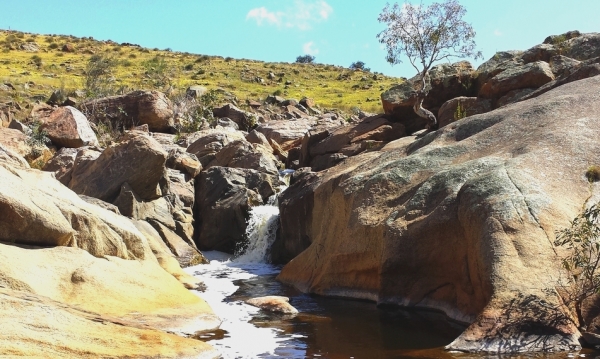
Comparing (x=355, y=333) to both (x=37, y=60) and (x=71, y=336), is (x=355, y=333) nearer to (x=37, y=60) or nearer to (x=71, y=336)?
(x=71, y=336)

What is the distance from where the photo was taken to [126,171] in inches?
939

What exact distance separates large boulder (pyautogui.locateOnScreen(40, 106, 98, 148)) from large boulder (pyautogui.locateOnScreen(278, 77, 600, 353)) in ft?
55.8

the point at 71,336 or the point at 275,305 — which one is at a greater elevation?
the point at 275,305

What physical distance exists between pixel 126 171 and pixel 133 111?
17.1 meters

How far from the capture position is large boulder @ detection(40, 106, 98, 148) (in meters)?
32.9

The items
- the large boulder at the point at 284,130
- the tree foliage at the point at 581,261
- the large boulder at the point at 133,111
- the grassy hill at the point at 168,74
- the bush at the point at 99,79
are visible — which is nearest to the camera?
the tree foliage at the point at 581,261

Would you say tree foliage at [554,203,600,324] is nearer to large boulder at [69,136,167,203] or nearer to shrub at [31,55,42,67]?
large boulder at [69,136,167,203]

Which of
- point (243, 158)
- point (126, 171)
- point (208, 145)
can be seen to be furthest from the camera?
point (208, 145)

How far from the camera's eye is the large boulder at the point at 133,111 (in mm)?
39750

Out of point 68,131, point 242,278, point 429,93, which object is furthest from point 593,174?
point 68,131

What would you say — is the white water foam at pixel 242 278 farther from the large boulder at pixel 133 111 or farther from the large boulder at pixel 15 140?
the large boulder at pixel 133 111

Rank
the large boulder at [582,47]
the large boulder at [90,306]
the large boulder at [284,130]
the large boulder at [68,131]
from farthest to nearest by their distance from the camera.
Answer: the large boulder at [284,130], the large boulder at [68,131], the large boulder at [582,47], the large boulder at [90,306]

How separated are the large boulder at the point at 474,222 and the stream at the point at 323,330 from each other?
0.51 m

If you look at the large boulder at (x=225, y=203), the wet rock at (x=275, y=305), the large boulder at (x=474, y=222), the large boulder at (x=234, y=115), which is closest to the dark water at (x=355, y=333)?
the wet rock at (x=275, y=305)
